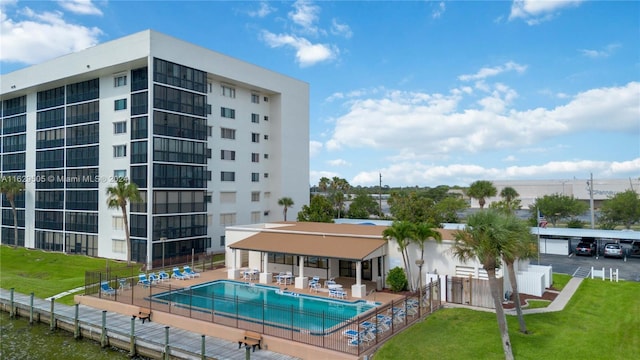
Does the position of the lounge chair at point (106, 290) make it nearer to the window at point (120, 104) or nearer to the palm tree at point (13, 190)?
the window at point (120, 104)

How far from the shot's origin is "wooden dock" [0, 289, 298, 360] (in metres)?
16.7

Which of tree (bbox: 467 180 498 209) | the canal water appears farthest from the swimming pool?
tree (bbox: 467 180 498 209)

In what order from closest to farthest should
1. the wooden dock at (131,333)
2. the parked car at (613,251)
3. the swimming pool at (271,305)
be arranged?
1. the wooden dock at (131,333)
2. the swimming pool at (271,305)
3. the parked car at (613,251)

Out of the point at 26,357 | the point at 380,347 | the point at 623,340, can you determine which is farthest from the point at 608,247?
the point at 26,357

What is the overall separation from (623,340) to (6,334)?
28.8m

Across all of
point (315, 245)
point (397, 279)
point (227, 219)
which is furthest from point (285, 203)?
point (397, 279)

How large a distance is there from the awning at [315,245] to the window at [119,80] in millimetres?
20487

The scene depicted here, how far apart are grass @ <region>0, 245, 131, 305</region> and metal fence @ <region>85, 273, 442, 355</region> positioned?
4409 mm

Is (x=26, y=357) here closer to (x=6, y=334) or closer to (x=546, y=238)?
(x=6, y=334)

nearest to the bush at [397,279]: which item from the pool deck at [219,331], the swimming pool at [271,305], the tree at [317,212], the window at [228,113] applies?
the pool deck at [219,331]

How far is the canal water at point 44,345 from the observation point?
1863cm

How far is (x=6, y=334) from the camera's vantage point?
21.6 metres

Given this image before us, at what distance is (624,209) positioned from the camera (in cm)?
5706

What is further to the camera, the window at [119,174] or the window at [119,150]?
the window at [119,150]
